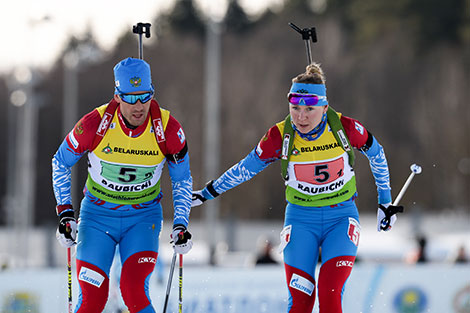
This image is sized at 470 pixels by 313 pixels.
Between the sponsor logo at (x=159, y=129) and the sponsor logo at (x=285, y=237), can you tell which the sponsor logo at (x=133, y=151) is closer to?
the sponsor logo at (x=159, y=129)

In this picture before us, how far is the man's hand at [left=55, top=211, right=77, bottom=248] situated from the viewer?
6816mm

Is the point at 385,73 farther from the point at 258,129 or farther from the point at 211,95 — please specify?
the point at 211,95

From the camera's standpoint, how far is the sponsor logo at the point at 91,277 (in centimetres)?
652

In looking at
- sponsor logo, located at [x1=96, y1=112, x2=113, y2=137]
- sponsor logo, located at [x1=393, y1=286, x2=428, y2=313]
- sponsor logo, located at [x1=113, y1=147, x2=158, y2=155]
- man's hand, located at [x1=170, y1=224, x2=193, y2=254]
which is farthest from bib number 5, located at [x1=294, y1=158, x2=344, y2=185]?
sponsor logo, located at [x1=393, y1=286, x2=428, y2=313]

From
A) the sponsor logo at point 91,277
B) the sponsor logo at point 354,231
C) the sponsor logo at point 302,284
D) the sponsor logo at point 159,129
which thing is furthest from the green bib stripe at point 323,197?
the sponsor logo at point 91,277

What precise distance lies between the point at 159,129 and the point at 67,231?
1066 mm

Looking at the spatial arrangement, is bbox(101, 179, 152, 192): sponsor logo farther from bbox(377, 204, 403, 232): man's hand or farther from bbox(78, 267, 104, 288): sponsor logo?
bbox(377, 204, 403, 232): man's hand

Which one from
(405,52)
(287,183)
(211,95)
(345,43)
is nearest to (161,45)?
(345,43)

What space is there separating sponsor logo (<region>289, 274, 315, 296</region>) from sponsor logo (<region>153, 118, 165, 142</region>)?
1.49 m

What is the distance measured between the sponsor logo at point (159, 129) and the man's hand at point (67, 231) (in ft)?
3.12

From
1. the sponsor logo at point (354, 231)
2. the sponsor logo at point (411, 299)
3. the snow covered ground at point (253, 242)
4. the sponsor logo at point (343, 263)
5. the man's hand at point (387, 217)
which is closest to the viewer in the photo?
the sponsor logo at point (343, 263)

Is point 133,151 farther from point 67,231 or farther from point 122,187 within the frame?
point 67,231

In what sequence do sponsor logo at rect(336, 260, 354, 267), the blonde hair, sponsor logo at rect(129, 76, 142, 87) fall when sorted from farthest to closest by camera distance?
the blonde hair → sponsor logo at rect(336, 260, 354, 267) → sponsor logo at rect(129, 76, 142, 87)

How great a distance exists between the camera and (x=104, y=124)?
6.73m
